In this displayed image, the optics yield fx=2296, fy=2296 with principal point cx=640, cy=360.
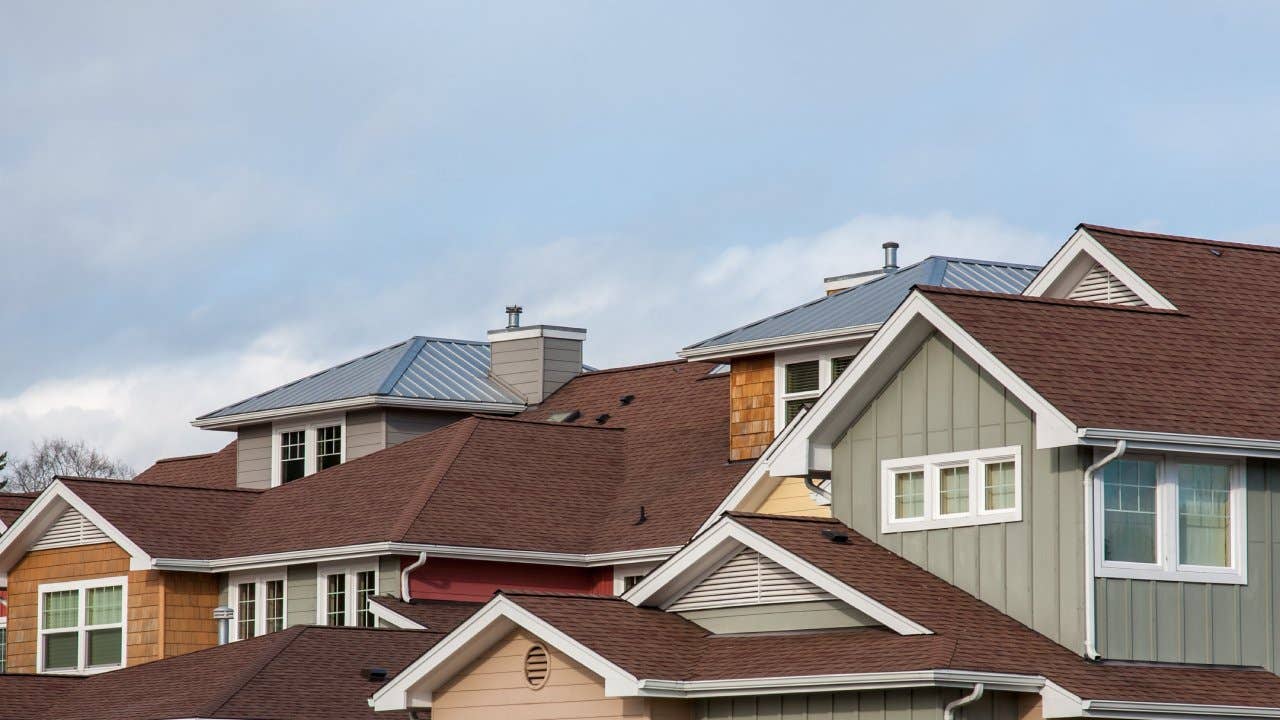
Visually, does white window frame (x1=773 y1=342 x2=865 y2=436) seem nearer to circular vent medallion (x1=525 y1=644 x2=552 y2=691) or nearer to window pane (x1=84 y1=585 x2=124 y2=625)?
circular vent medallion (x1=525 y1=644 x2=552 y2=691)

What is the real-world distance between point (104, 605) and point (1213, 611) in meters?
20.2

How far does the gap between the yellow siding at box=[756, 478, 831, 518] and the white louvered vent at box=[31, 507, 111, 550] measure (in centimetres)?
1227

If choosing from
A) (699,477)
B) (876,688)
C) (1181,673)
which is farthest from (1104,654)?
(699,477)

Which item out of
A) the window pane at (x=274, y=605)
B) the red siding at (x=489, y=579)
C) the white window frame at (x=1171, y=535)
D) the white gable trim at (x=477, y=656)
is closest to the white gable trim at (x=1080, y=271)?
the white window frame at (x=1171, y=535)

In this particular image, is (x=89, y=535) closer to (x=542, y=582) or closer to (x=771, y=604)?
(x=542, y=582)

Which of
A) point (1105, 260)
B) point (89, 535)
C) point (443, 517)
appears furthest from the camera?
point (89, 535)

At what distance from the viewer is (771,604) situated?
23688 millimetres

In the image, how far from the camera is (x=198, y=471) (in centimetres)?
4619

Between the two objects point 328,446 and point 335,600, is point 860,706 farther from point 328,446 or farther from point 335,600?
point 328,446

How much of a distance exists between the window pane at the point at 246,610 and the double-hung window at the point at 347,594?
1.54 m

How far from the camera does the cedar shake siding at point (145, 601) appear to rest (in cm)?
3584

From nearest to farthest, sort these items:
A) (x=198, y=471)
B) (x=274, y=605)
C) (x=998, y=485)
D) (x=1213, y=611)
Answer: (x=1213, y=611) → (x=998, y=485) → (x=274, y=605) → (x=198, y=471)

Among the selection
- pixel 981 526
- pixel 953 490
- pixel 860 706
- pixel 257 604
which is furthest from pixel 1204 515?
pixel 257 604

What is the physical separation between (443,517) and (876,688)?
47.2ft
